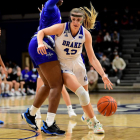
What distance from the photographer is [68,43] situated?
11.9ft

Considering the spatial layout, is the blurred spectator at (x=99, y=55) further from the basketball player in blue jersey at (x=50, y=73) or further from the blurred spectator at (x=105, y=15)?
the basketball player in blue jersey at (x=50, y=73)

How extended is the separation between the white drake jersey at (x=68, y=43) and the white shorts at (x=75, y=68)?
8 cm

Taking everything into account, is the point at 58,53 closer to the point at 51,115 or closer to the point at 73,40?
the point at 73,40

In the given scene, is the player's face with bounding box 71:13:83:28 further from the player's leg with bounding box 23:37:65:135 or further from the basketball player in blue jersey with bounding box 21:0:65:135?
the player's leg with bounding box 23:37:65:135

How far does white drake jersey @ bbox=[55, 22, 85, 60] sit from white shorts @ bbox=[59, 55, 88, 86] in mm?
76

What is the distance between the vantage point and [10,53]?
809 inches

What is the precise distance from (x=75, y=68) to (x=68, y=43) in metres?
0.36

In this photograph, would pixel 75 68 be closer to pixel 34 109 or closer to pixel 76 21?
pixel 76 21

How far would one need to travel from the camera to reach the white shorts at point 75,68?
371 centimetres

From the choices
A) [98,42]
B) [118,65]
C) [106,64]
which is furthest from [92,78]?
[98,42]

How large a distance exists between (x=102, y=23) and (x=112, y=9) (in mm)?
2199

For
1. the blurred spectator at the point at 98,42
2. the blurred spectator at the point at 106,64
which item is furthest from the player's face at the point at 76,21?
the blurred spectator at the point at 98,42

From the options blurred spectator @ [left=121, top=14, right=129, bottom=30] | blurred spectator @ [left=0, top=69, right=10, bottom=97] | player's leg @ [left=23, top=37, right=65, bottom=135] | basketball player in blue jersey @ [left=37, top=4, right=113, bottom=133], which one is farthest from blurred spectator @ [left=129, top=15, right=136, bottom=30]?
player's leg @ [left=23, top=37, right=65, bottom=135]

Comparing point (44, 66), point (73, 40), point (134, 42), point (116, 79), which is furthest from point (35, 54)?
point (134, 42)
